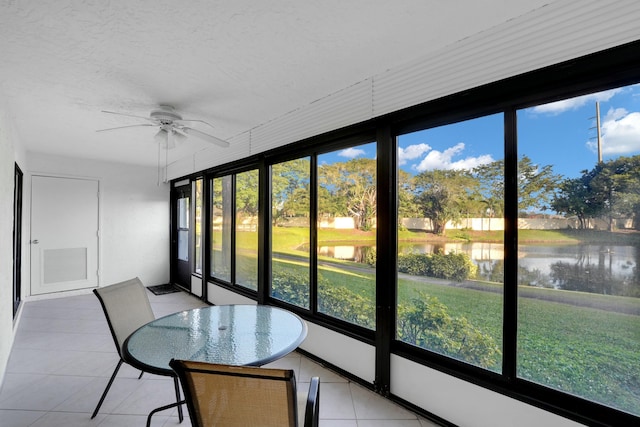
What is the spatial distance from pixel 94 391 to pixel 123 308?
2.49 feet

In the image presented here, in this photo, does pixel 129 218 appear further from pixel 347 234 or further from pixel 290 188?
pixel 347 234

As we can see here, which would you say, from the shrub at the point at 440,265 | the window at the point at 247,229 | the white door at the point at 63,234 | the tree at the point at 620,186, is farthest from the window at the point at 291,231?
the white door at the point at 63,234

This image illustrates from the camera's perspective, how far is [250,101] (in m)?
2.84

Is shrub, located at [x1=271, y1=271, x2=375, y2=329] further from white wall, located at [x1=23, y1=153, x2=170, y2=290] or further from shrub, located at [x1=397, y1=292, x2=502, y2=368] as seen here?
white wall, located at [x1=23, y1=153, x2=170, y2=290]

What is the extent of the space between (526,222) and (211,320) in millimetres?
2235

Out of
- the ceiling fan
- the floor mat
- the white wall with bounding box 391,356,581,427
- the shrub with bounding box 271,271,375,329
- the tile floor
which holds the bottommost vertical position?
the floor mat

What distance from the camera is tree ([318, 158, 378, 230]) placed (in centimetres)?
262

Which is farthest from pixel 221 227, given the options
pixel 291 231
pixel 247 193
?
pixel 291 231

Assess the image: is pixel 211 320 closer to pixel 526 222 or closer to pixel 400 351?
pixel 400 351

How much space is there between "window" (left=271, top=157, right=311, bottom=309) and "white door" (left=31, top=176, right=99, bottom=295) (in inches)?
167

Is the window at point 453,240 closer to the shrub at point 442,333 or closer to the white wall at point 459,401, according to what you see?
the shrub at point 442,333

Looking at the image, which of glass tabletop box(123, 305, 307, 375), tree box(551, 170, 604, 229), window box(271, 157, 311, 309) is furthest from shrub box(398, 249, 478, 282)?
window box(271, 157, 311, 309)

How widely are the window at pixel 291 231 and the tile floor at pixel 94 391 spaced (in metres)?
0.76

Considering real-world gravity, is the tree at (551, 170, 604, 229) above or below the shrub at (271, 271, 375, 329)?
above
